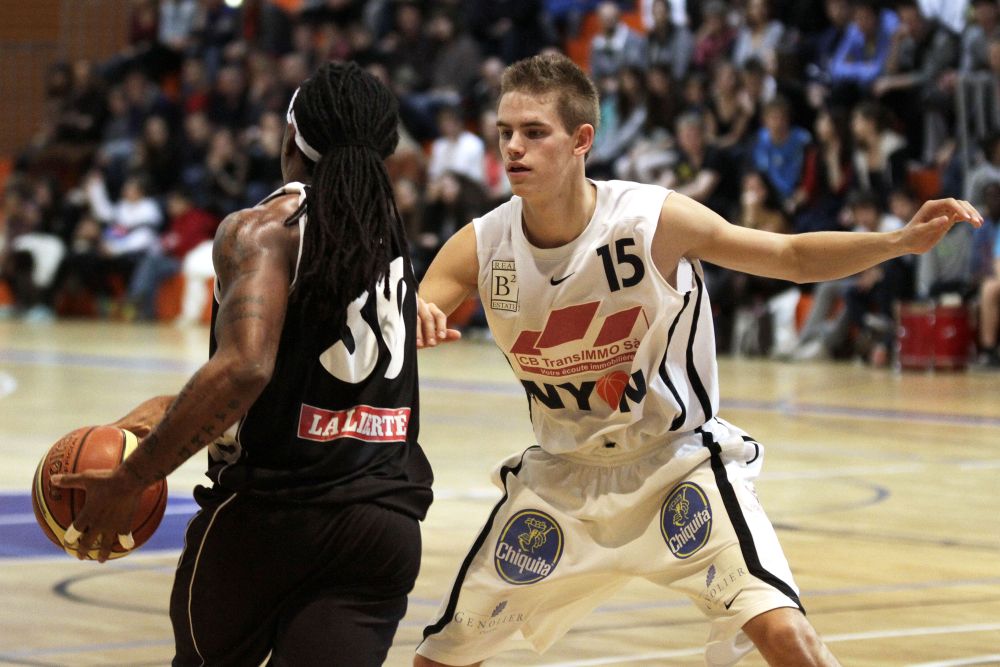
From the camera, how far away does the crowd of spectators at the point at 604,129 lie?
50.2 ft

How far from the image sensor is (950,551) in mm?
6848

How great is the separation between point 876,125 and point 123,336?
357 inches

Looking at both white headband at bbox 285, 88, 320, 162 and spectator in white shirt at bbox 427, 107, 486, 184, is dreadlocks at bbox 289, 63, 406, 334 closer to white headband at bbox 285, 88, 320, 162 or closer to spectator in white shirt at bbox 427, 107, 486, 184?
white headband at bbox 285, 88, 320, 162

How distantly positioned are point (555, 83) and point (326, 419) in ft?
4.70

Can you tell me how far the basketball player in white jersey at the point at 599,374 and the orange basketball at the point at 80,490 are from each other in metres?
1.02

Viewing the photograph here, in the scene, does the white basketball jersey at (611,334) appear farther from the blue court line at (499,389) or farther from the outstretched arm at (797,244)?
the blue court line at (499,389)

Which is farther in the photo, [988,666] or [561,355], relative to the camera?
[988,666]

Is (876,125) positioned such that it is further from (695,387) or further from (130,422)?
(130,422)

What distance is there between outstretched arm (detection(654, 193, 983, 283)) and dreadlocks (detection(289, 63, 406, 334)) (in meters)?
1.15

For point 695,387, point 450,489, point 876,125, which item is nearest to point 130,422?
point 695,387

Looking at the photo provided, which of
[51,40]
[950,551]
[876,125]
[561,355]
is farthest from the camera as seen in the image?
[51,40]

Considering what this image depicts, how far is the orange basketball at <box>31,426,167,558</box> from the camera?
11.0 ft

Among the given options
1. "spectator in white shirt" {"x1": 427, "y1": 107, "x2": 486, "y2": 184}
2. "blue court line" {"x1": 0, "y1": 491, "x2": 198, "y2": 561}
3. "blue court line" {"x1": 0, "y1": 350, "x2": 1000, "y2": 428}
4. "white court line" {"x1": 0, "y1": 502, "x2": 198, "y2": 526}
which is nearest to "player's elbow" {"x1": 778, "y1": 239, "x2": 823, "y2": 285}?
"blue court line" {"x1": 0, "y1": 491, "x2": 198, "y2": 561}

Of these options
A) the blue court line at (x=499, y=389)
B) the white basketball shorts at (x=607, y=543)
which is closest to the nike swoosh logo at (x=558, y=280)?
the white basketball shorts at (x=607, y=543)
